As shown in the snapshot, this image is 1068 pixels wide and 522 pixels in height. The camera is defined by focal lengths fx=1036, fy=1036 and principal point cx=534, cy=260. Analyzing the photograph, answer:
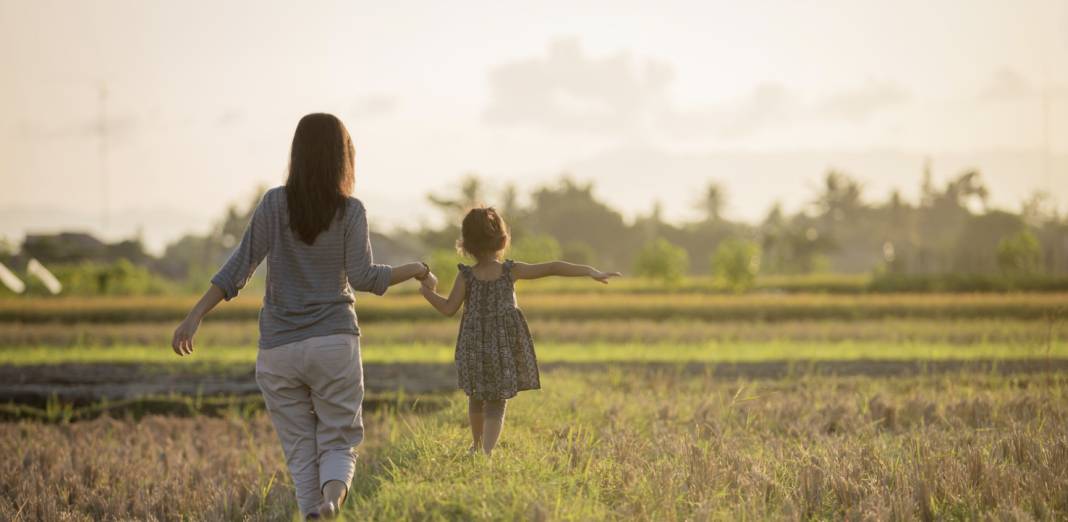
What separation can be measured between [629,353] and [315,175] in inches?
444

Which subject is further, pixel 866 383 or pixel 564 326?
pixel 564 326

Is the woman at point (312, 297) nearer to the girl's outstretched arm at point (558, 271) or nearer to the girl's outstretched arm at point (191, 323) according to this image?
the girl's outstretched arm at point (191, 323)

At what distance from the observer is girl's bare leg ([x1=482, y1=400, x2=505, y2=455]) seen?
5340 mm

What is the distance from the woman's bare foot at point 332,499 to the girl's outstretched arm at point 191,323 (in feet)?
2.63

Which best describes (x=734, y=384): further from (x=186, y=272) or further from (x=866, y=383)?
(x=186, y=272)

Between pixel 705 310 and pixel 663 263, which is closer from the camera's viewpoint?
pixel 705 310

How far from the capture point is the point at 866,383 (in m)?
10.3

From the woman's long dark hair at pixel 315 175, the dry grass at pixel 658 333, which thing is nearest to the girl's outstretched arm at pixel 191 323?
the woman's long dark hair at pixel 315 175

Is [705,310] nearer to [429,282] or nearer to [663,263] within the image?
[663,263]

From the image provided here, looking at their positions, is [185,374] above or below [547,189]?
below

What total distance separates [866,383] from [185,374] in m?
8.30

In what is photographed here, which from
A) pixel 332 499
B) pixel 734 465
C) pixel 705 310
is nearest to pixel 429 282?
pixel 332 499

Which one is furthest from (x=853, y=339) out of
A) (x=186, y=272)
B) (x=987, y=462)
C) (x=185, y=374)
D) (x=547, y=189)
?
(x=547, y=189)

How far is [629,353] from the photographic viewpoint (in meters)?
15.2
